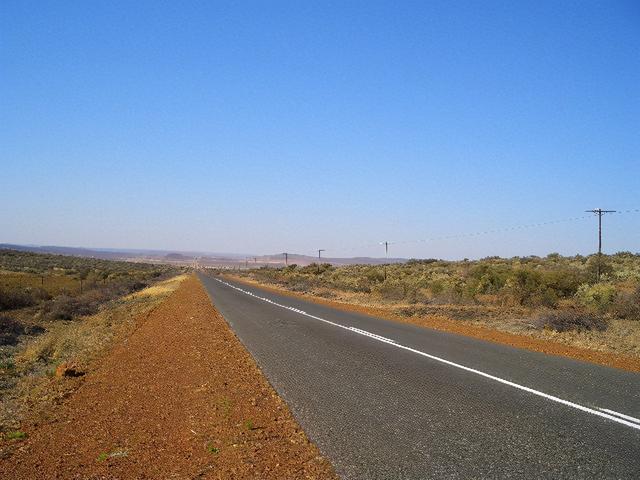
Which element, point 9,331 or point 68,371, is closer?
point 68,371

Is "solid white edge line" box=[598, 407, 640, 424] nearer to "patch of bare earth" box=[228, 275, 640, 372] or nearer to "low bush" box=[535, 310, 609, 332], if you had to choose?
"patch of bare earth" box=[228, 275, 640, 372]

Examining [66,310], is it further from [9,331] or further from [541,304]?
[541,304]

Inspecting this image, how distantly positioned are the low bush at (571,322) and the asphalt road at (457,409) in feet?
14.5

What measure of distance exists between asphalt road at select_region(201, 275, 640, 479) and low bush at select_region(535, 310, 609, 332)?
442 centimetres

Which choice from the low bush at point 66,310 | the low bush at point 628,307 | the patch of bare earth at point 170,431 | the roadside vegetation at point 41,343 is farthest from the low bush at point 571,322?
the low bush at point 66,310

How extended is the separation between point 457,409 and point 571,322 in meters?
11.0

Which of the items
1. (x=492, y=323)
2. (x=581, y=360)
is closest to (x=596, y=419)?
(x=581, y=360)

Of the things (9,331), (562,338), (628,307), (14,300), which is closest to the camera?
(562,338)

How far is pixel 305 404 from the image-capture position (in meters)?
7.47

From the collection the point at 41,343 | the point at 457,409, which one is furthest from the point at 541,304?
the point at 41,343

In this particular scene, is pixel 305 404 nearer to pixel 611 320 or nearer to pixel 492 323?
pixel 492 323

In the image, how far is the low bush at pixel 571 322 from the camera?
15700 millimetres

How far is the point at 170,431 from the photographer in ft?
21.5

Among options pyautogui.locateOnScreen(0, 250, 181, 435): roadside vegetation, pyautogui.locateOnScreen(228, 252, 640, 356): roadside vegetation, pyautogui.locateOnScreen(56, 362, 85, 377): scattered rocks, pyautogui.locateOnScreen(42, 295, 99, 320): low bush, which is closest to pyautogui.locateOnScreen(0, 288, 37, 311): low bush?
pyautogui.locateOnScreen(0, 250, 181, 435): roadside vegetation
